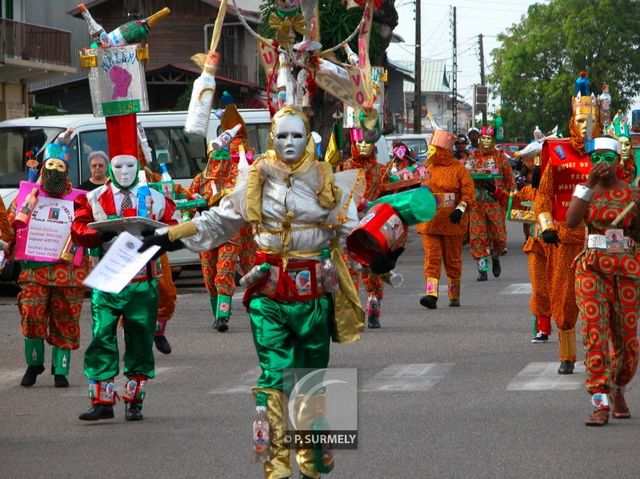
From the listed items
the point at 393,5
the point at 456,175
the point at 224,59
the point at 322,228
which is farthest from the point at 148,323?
the point at 224,59

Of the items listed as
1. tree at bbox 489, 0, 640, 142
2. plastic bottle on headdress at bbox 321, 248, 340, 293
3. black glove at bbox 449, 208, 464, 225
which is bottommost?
black glove at bbox 449, 208, 464, 225

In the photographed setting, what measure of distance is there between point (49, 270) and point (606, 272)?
14.8ft

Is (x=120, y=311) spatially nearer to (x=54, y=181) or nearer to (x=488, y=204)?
(x=54, y=181)

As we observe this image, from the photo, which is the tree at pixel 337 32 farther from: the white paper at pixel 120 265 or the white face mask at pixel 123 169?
the white paper at pixel 120 265

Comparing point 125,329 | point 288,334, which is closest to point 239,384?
point 125,329

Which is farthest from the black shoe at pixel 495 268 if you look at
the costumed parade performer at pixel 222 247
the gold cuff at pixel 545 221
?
the gold cuff at pixel 545 221

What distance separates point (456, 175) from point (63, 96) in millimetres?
36260

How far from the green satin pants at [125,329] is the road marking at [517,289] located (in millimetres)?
9711

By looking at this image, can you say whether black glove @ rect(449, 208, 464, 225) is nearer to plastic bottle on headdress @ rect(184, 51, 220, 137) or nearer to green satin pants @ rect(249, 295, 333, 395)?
plastic bottle on headdress @ rect(184, 51, 220, 137)

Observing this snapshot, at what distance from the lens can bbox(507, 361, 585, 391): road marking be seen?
11281 mm

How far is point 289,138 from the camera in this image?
26.1ft

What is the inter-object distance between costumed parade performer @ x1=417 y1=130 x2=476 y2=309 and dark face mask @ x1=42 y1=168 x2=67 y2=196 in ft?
18.1

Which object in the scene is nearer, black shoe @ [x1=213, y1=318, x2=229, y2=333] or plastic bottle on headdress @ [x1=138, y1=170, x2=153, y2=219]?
plastic bottle on headdress @ [x1=138, y1=170, x2=153, y2=219]

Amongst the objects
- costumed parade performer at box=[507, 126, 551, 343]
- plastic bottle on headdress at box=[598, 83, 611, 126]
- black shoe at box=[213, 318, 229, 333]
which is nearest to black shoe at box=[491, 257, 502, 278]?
black shoe at box=[213, 318, 229, 333]
